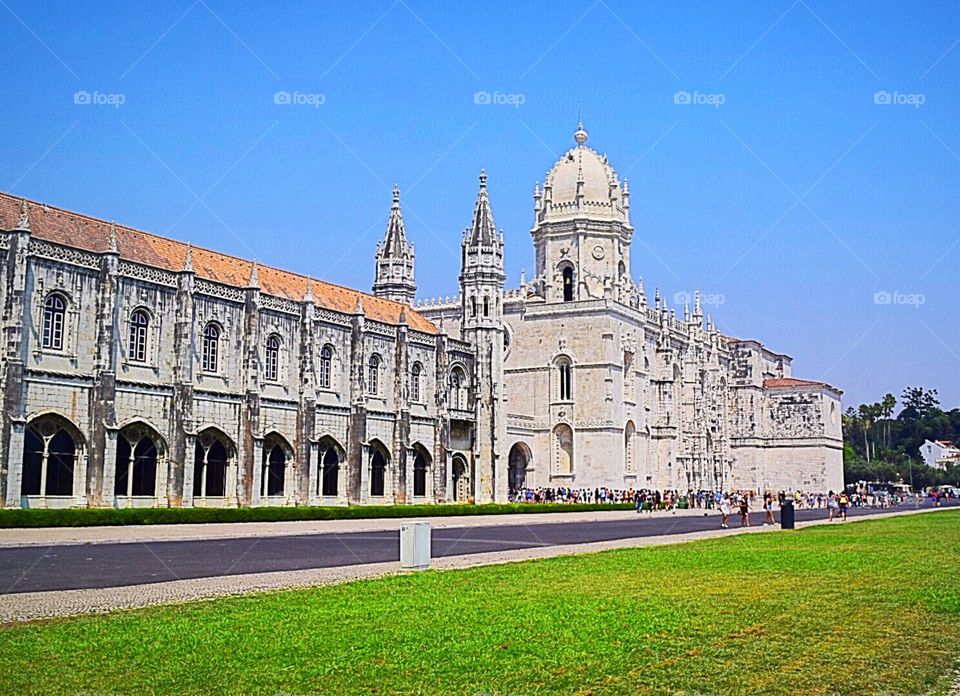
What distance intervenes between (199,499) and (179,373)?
5919 millimetres

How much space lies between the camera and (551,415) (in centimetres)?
7925

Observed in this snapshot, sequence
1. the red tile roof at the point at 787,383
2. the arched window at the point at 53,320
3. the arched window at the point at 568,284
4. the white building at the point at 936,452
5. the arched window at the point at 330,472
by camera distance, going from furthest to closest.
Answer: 1. the white building at the point at 936,452
2. the red tile roof at the point at 787,383
3. the arched window at the point at 568,284
4. the arched window at the point at 330,472
5. the arched window at the point at 53,320

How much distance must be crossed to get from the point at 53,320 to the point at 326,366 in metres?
17.1

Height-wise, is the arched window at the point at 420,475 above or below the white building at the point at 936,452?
below

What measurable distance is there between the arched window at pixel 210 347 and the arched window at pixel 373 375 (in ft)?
37.8

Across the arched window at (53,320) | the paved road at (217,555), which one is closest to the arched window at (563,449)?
the paved road at (217,555)

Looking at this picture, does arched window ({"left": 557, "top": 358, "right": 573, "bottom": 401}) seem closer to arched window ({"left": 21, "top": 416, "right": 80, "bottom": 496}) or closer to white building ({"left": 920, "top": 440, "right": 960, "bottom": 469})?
arched window ({"left": 21, "top": 416, "right": 80, "bottom": 496})

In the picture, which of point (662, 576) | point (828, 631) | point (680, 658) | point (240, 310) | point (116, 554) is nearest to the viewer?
point (680, 658)

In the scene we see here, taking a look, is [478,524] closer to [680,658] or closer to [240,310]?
[240,310]

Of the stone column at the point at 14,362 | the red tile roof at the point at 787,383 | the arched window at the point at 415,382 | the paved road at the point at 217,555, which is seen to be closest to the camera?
the paved road at the point at 217,555

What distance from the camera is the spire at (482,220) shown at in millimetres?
70938

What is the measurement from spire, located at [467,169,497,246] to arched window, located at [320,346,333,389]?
58.4ft

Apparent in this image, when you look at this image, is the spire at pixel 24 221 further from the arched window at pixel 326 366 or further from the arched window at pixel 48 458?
the arched window at pixel 326 366

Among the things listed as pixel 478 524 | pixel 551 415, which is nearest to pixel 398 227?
pixel 551 415
